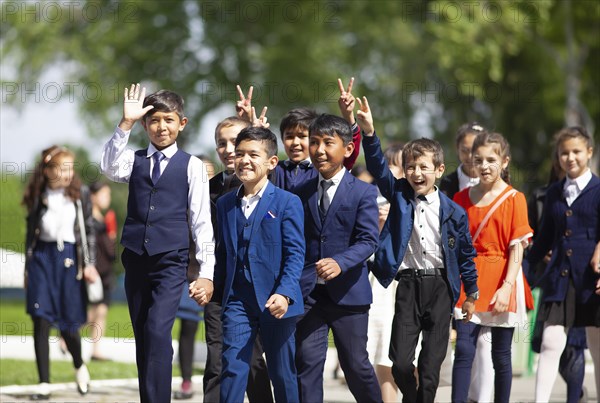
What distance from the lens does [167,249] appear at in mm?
6801

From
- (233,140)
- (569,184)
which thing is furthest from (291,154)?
(569,184)

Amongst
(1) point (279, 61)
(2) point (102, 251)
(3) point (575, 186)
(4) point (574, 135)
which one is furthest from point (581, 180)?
(1) point (279, 61)

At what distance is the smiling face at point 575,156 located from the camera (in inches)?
337

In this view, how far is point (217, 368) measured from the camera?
7785 millimetres

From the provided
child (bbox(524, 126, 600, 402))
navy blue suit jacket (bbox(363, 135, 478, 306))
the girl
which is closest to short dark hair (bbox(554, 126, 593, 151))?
child (bbox(524, 126, 600, 402))

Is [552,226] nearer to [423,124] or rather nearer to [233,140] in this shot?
[233,140]

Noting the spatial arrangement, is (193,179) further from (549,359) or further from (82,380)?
(82,380)

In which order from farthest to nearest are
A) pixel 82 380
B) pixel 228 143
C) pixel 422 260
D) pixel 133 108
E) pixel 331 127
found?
pixel 82 380 → pixel 228 143 → pixel 422 260 → pixel 331 127 → pixel 133 108

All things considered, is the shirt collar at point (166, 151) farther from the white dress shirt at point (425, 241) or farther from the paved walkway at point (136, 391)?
the paved walkway at point (136, 391)

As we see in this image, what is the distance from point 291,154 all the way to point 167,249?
1202 millimetres

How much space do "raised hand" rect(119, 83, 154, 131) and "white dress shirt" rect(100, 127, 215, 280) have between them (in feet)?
0.18

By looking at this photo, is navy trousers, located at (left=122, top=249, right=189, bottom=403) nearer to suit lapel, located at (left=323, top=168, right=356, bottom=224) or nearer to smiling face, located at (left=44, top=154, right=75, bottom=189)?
suit lapel, located at (left=323, top=168, right=356, bottom=224)

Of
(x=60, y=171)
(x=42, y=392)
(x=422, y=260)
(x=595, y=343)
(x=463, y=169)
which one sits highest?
(x=60, y=171)

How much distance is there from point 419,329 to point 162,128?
211 centimetres
